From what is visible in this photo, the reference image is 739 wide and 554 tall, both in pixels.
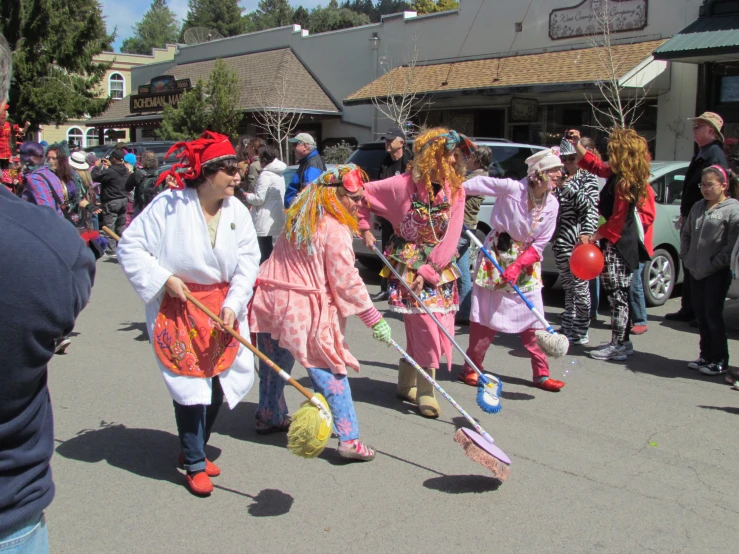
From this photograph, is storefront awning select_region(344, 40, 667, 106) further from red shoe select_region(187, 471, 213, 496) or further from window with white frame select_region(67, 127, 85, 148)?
window with white frame select_region(67, 127, 85, 148)

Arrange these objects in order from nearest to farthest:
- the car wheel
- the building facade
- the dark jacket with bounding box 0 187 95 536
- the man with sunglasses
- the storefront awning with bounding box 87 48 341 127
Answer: the dark jacket with bounding box 0 187 95 536
the man with sunglasses
the car wheel
the building facade
the storefront awning with bounding box 87 48 341 127

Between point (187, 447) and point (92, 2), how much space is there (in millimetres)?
31739

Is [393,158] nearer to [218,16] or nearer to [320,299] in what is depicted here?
[320,299]

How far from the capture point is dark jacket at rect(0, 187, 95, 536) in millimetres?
1625

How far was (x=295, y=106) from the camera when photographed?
79.6 ft

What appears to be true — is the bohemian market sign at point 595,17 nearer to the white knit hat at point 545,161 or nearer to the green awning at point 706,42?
the green awning at point 706,42

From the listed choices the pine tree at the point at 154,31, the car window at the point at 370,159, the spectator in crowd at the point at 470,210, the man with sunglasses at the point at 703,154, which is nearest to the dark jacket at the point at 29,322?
the spectator in crowd at the point at 470,210

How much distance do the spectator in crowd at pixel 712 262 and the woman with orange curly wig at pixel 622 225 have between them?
1.60 ft

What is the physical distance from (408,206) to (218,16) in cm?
7871

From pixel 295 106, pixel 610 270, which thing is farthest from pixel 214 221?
pixel 295 106

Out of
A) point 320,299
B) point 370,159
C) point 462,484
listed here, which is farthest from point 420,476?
point 370,159

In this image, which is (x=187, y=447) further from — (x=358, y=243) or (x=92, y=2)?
(x=92, y=2)

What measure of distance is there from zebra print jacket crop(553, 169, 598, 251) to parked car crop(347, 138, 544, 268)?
56.5 inches

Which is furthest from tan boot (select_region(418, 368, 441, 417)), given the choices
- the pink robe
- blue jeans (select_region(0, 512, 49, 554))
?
blue jeans (select_region(0, 512, 49, 554))
